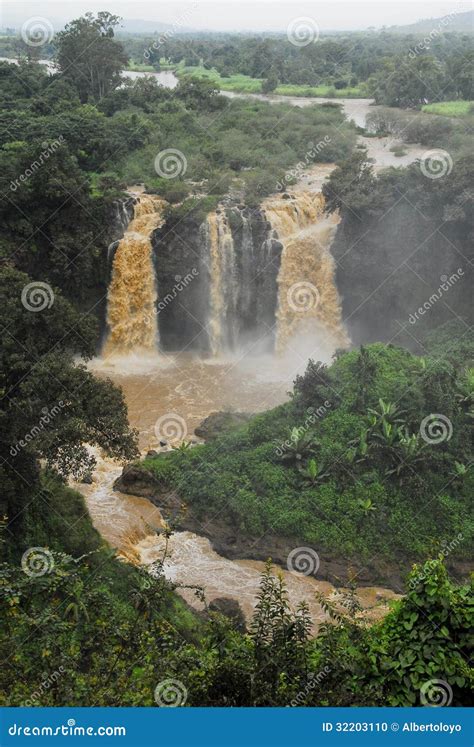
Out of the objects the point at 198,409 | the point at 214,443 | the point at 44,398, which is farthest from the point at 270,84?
the point at 44,398

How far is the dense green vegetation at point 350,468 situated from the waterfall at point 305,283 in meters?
7.72

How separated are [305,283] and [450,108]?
20.6 metres

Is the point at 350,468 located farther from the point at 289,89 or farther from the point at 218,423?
the point at 289,89

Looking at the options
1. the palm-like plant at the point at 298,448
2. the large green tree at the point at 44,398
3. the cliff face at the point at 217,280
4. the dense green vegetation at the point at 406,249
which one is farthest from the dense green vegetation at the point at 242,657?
the dense green vegetation at the point at 406,249

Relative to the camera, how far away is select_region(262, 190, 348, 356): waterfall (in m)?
27.5

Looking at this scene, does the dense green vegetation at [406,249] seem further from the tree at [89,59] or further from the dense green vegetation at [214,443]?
the tree at [89,59]

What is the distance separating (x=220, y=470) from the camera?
61.5 feet

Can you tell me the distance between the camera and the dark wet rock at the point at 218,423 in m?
20.8

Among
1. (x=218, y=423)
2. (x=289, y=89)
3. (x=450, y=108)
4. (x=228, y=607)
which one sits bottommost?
(x=228, y=607)

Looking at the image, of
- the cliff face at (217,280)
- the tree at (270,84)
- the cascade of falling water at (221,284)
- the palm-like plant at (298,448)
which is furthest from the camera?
the tree at (270,84)

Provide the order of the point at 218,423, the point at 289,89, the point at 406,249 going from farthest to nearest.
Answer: the point at 289,89
the point at 406,249
the point at 218,423

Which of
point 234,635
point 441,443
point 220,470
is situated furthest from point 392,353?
point 234,635

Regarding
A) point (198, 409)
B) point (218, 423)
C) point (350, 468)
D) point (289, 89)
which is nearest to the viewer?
point (350, 468)

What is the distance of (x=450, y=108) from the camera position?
1690 inches
